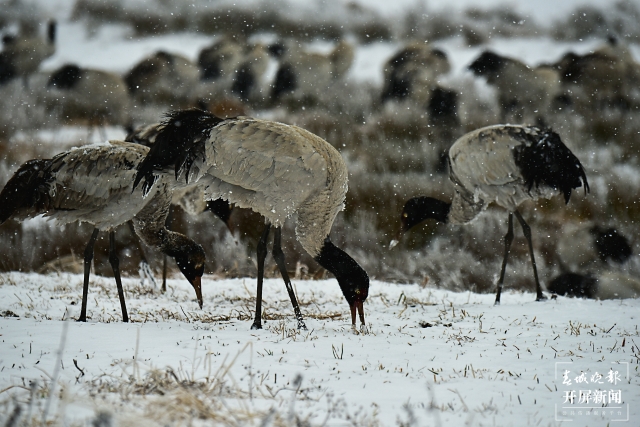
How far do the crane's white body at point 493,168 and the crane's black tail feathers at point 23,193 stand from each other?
4.68 metres

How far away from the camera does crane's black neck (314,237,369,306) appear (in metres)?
5.11

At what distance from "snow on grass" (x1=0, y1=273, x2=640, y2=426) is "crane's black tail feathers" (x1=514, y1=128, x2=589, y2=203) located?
1397mm

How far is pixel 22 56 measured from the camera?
64.0 ft

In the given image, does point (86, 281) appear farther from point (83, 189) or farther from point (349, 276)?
point (349, 276)

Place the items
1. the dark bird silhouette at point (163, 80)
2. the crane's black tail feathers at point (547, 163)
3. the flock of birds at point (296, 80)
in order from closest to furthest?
the crane's black tail feathers at point (547, 163)
the flock of birds at point (296, 80)
the dark bird silhouette at point (163, 80)

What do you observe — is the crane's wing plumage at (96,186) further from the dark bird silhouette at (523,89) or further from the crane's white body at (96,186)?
the dark bird silhouette at (523,89)

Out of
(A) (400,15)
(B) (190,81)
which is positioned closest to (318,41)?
(A) (400,15)

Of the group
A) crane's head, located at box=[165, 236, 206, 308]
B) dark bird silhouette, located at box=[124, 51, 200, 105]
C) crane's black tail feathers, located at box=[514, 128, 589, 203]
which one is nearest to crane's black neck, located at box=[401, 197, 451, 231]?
crane's black tail feathers, located at box=[514, 128, 589, 203]

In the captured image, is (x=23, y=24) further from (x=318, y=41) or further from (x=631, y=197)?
(x=631, y=197)

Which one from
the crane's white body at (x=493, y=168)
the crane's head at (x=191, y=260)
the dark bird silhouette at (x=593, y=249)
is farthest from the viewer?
the dark bird silhouette at (x=593, y=249)

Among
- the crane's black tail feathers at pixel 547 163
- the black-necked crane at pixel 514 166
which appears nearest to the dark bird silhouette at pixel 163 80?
the black-necked crane at pixel 514 166

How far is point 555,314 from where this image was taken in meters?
5.82

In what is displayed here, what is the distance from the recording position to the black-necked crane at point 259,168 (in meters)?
4.99

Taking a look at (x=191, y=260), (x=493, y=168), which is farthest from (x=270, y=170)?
(x=493, y=168)
